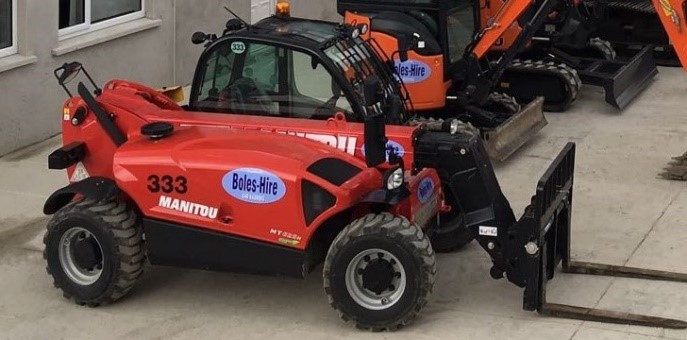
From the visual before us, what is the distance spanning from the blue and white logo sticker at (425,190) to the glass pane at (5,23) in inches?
215

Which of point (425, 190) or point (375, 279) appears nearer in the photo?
point (375, 279)

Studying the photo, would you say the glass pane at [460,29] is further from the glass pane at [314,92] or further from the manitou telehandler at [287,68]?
the glass pane at [314,92]

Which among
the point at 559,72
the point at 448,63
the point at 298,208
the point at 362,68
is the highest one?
the point at 362,68

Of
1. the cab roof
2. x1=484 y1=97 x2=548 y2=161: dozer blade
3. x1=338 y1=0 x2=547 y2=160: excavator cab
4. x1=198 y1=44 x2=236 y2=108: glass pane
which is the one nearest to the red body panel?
x1=198 y1=44 x2=236 y2=108: glass pane

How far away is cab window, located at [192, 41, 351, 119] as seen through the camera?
8836mm

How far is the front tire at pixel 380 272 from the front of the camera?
7.88 m

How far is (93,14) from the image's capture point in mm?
13375

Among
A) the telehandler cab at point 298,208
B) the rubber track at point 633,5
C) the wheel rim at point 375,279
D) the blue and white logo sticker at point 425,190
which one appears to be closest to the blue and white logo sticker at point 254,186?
the telehandler cab at point 298,208

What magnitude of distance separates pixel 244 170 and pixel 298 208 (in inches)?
16.9

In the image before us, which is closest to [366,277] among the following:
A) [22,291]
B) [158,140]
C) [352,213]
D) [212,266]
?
[352,213]

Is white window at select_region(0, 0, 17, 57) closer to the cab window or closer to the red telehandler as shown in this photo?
the red telehandler

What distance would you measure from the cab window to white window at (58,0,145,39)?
4226 mm

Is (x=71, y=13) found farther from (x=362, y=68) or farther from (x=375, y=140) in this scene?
(x=375, y=140)

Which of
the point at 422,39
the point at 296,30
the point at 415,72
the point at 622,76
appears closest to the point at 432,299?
the point at 296,30
